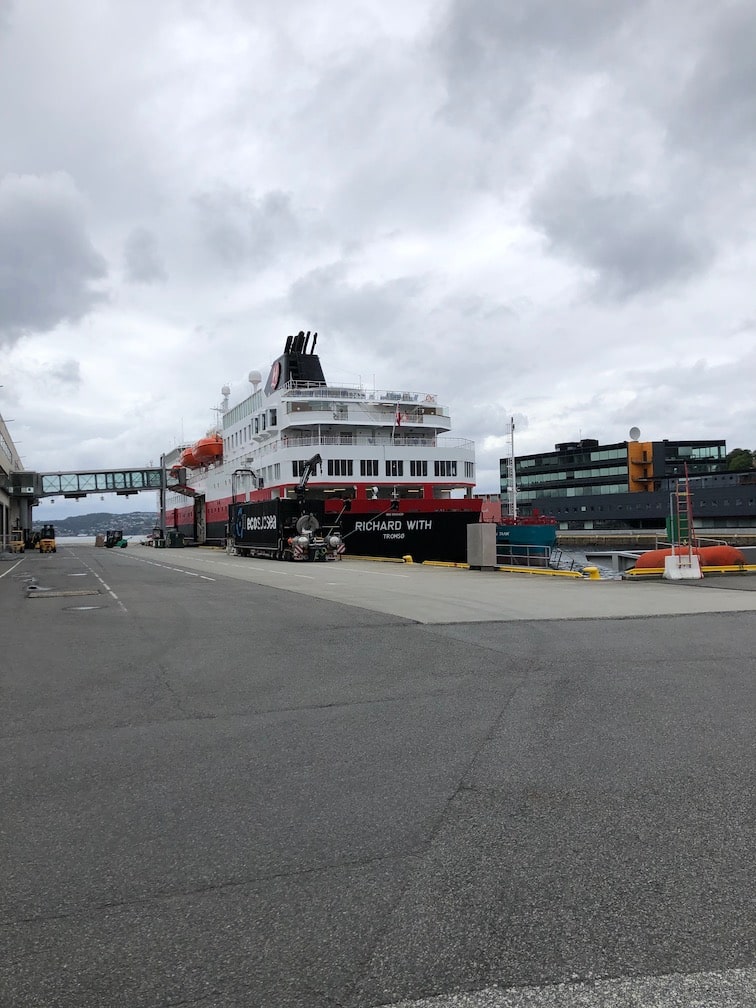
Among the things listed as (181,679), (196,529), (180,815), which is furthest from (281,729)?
(196,529)

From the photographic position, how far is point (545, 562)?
3030 cm

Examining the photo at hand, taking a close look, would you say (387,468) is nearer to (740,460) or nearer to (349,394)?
(349,394)

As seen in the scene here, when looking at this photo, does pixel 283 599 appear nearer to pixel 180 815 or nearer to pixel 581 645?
pixel 581 645

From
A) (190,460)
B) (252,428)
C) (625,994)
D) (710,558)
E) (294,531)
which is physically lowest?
(625,994)

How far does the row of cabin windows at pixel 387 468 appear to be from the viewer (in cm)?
4491

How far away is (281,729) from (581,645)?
5.27 meters

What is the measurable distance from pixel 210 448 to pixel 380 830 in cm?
6435

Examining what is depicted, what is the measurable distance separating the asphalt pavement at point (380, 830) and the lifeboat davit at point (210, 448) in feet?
191

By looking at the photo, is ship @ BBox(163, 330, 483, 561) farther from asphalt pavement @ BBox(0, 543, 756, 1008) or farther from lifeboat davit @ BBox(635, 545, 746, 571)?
asphalt pavement @ BBox(0, 543, 756, 1008)

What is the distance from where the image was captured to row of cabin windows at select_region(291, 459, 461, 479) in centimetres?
4491

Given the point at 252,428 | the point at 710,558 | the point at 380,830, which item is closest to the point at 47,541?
the point at 252,428

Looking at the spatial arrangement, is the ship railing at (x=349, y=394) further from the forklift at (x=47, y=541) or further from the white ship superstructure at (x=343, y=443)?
the forklift at (x=47, y=541)

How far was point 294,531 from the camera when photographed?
1474 inches

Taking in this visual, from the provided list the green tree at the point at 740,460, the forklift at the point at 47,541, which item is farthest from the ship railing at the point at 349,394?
the green tree at the point at 740,460
